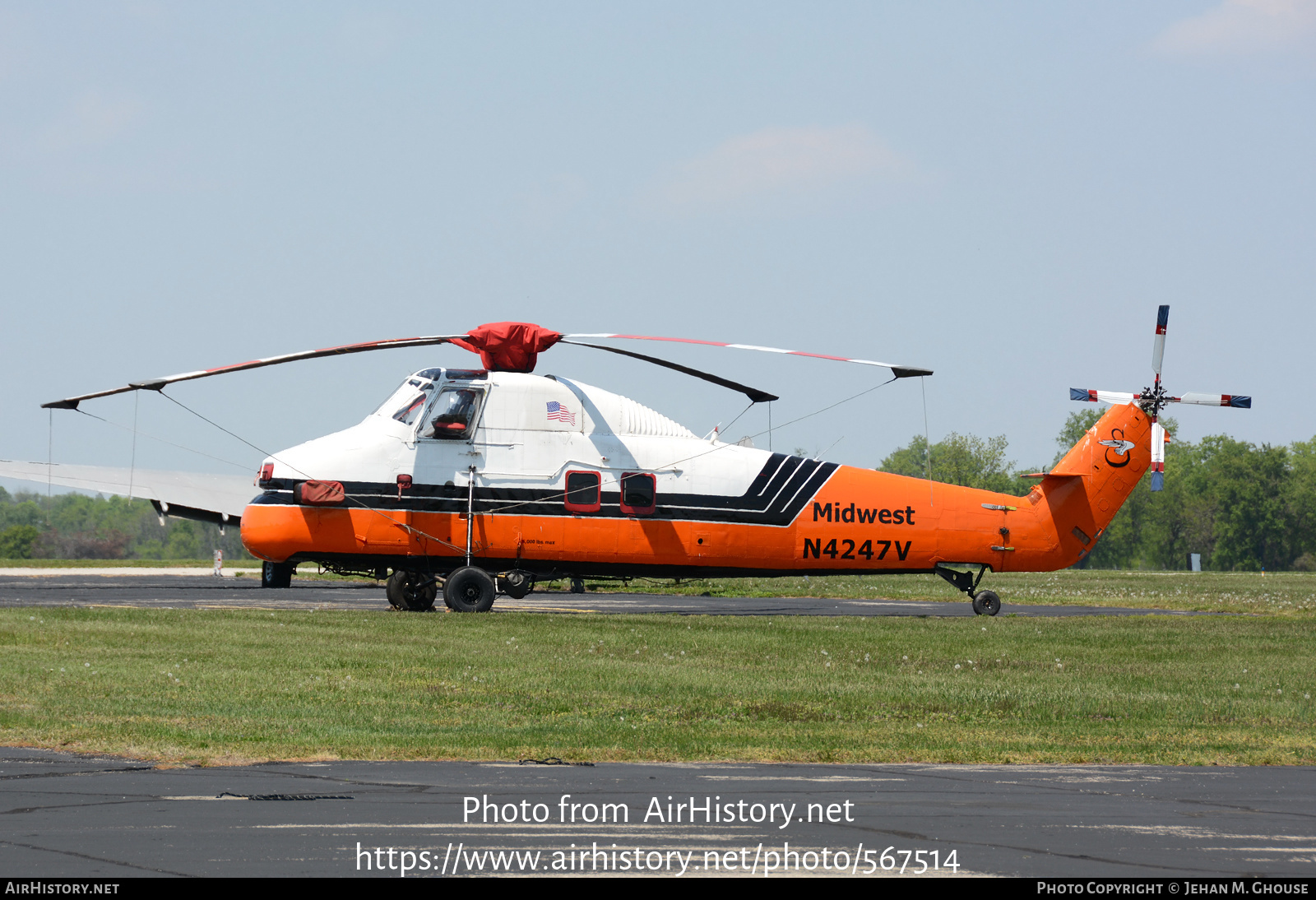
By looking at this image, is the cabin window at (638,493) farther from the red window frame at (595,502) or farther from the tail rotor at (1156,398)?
the tail rotor at (1156,398)

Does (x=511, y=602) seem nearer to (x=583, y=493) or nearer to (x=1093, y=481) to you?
(x=583, y=493)

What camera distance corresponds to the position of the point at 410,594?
31062 millimetres

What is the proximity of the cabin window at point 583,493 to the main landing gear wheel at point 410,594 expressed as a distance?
367 centimetres

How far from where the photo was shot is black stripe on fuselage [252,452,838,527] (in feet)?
96.5

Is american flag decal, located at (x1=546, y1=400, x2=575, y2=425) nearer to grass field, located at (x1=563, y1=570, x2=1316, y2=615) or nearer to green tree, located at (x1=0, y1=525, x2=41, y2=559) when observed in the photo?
grass field, located at (x1=563, y1=570, x2=1316, y2=615)

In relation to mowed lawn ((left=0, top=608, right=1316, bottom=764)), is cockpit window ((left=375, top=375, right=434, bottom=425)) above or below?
above

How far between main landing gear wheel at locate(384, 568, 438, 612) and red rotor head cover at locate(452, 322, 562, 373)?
5161 mm

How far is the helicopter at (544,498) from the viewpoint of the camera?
96.4 feet

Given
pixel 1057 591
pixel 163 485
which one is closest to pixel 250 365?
pixel 163 485

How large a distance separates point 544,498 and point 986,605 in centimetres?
1106

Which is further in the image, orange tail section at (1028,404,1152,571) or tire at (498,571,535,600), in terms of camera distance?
orange tail section at (1028,404,1152,571)

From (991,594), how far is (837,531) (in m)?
4.97

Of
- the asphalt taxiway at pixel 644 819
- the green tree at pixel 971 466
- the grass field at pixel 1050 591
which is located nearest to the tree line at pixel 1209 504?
the green tree at pixel 971 466

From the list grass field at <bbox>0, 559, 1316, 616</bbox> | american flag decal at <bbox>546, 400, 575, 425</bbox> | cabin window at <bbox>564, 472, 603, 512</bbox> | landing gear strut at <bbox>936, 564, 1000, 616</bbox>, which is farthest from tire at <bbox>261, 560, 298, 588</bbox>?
landing gear strut at <bbox>936, 564, 1000, 616</bbox>
